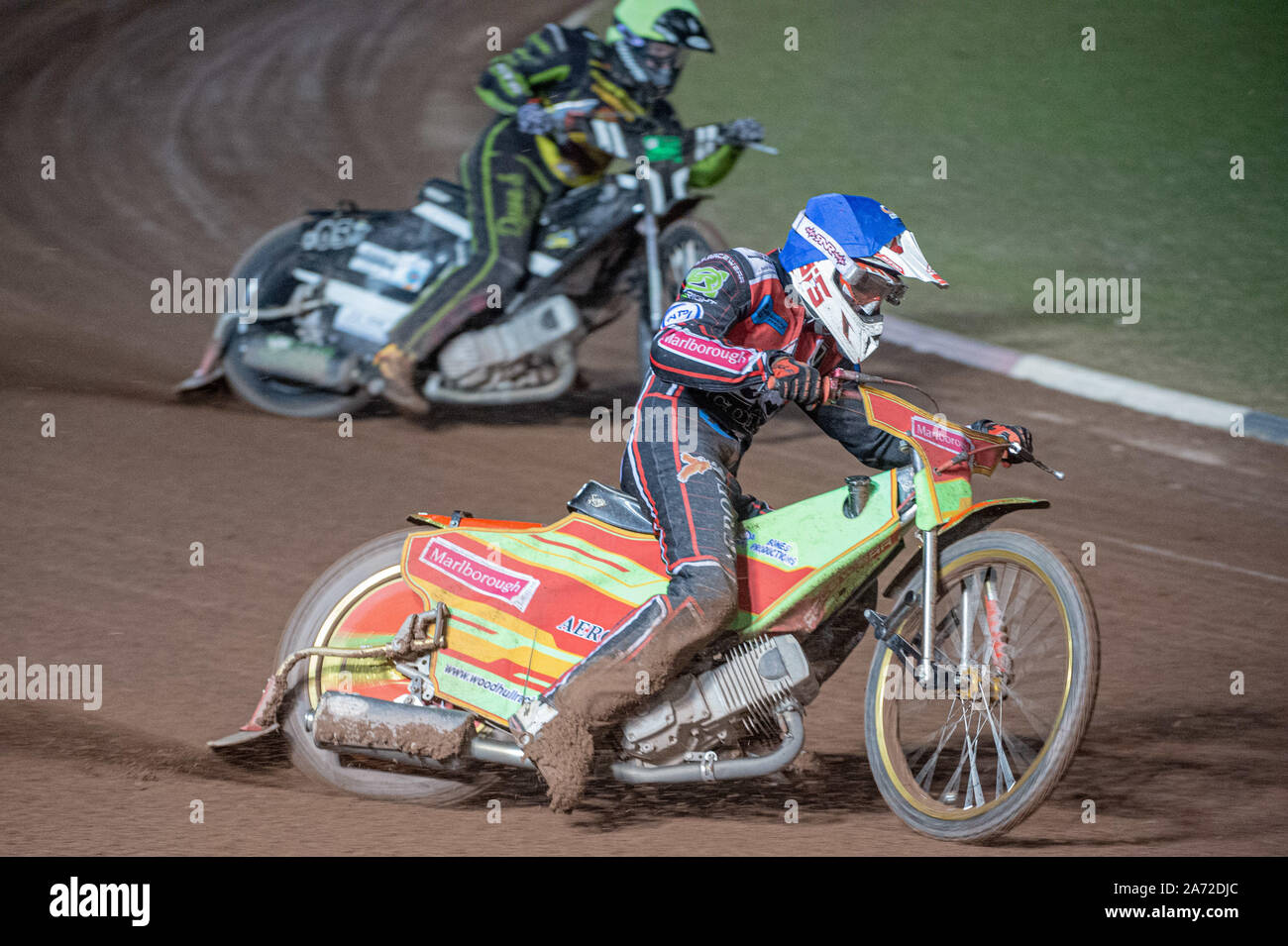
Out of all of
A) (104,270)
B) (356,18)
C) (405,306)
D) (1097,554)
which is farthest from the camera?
(356,18)

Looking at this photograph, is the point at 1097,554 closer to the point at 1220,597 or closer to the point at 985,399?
the point at 1220,597

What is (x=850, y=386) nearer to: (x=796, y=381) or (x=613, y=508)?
(x=796, y=381)

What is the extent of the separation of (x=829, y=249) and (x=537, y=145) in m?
4.59

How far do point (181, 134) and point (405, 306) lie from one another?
6.42m

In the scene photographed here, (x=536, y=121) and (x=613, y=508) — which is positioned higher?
(x=536, y=121)

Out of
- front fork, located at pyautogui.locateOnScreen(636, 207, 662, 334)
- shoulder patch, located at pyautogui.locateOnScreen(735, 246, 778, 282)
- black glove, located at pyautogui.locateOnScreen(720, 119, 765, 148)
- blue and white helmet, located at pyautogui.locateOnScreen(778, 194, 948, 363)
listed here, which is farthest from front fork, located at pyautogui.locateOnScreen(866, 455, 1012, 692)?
black glove, located at pyautogui.locateOnScreen(720, 119, 765, 148)

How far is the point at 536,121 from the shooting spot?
8781 mm

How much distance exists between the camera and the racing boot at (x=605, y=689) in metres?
4.66

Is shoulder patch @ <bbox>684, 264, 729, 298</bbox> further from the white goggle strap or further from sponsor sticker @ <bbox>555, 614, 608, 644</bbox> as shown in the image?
sponsor sticker @ <bbox>555, 614, 608, 644</bbox>

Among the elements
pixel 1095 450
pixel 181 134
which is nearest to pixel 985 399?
pixel 1095 450

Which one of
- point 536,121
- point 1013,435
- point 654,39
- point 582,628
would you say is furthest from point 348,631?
point 654,39

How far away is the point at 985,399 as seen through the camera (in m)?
9.93

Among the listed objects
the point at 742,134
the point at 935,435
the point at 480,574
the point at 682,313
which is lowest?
the point at 480,574

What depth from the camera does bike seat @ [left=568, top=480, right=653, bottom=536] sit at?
16.3ft
